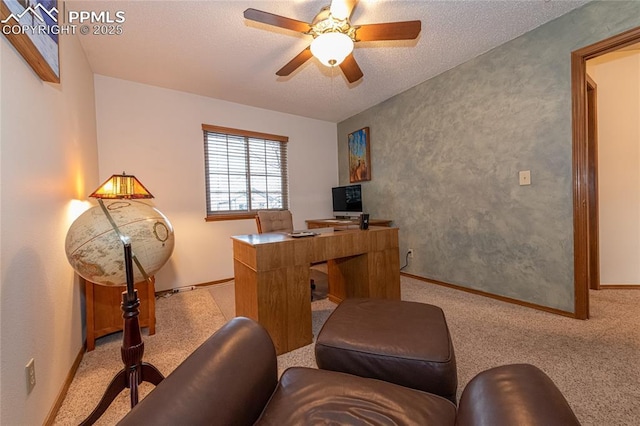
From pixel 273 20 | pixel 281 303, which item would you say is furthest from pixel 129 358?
pixel 273 20

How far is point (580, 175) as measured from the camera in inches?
85.4

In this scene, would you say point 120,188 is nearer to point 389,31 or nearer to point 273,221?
point 273,221

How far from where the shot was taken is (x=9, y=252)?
43.0 inches

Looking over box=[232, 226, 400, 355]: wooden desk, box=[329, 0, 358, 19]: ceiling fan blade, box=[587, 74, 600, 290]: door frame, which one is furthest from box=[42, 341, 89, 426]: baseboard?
box=[587, 74, 600, 290]: door frame

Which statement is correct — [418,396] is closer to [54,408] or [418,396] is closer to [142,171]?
[54,408]

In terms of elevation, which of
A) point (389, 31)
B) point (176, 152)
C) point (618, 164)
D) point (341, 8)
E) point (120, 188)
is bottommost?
point (120, 188)

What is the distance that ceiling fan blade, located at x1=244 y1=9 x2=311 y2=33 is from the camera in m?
1.62

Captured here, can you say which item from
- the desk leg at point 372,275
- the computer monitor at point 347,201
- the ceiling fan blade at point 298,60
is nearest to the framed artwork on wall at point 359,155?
the computer monitor at point 347,201

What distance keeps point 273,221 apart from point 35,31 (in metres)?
2.28

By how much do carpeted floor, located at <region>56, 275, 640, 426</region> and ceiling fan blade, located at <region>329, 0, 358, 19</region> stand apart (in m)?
2.39

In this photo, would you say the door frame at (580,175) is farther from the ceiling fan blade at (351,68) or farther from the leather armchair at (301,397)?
the leather armchair at (301,397)

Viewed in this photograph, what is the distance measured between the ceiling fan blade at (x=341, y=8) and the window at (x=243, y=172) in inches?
96.4

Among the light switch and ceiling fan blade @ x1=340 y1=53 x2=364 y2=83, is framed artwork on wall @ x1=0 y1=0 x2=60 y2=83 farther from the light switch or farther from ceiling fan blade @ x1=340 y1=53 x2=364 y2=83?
the light switch

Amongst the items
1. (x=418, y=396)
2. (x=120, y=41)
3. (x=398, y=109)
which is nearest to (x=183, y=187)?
(x=120, y=41)
